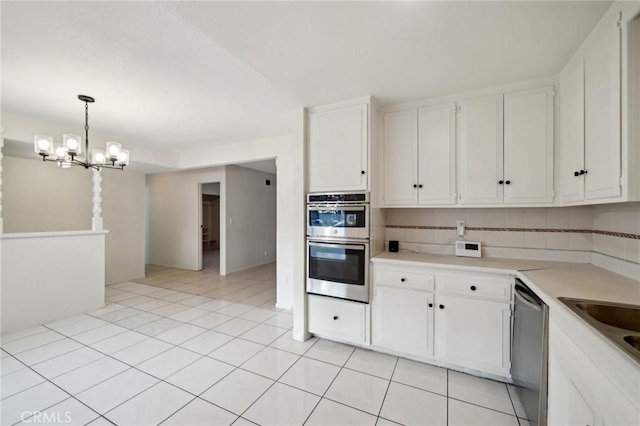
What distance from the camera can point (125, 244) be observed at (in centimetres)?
510

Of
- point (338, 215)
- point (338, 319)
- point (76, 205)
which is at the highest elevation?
point (76, 205)

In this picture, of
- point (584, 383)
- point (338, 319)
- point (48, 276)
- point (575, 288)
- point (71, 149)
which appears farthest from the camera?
point (48, 276)

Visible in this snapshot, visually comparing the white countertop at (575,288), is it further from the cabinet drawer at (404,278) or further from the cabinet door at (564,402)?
the cabinet door at (564,402)

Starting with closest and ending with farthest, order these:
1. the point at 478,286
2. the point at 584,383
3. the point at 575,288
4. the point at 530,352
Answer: the point at 584,383, the point at 575,288, the point at 530,352, the point at 478,286

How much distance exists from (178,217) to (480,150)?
6197 millimetres

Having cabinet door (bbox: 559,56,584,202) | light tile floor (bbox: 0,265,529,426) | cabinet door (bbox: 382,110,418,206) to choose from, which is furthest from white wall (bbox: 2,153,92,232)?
cabinet door (bbox: 559,56,584,202)

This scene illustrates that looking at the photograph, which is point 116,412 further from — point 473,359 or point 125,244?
point 125,244

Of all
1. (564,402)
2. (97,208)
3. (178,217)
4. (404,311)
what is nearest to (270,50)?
(404,311)

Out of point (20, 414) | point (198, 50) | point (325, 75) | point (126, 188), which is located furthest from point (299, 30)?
point (126, 188)

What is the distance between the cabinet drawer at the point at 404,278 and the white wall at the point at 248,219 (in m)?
4.05

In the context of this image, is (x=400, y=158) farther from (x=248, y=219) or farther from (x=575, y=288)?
(x=248, y=219)

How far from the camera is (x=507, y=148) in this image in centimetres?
217

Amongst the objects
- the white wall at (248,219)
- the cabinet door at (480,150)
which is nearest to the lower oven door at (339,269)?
the cabinet door at (480,150)
